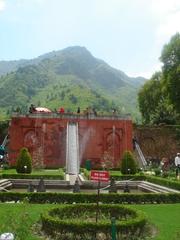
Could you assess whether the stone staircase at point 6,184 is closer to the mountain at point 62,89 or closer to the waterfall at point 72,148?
the waterfall at point 72,148

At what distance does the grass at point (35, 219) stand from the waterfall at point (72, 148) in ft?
58.3

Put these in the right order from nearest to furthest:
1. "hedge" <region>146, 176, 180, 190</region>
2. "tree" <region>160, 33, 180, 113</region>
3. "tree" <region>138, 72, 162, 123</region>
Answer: "hedge" <region>146, 176, 180, 190</region> → "tree" <region>160, 33, 180, 113</region> → "tree" <region>138, 72, 162, 123</region>

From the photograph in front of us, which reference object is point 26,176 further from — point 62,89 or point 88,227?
point 62,89

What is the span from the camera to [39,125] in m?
35.6

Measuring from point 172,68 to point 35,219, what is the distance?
33.4 m

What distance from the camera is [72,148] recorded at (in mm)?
34812

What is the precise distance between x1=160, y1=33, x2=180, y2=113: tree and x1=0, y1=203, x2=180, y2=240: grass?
2777 centimetres

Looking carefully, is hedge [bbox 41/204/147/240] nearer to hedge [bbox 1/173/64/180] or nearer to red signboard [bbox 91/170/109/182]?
red signboard [bbox 91/170/109/182]

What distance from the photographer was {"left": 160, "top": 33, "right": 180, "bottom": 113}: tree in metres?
41.1

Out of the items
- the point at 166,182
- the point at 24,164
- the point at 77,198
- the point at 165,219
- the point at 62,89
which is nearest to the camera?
the point at 165,219

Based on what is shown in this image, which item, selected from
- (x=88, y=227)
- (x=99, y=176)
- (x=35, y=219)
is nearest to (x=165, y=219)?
(x=99, y=176)

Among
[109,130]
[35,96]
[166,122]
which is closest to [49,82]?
[35,96]

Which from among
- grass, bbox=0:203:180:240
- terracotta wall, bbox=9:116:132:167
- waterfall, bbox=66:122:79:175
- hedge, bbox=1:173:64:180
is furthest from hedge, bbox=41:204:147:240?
terracotta wall, bbox=9:116:132:167

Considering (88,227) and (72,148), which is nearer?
(88,227)
